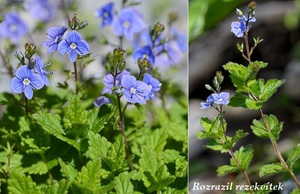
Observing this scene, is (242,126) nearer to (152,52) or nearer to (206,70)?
(206,70)

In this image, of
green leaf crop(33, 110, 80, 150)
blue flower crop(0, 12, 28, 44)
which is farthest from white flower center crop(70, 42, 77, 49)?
blue flower crop(0, 12, 28, 44)

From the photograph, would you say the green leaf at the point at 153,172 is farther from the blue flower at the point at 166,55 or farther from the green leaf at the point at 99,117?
the blue flower at the point at 166,55

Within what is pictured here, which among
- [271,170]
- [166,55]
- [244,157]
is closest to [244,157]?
[244,157]

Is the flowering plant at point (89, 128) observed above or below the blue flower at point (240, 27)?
below

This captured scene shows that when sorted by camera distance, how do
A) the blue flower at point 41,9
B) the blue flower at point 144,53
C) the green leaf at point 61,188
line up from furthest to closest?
the blue flower at point 41,9 < the blue flower at point 144,53 < the green leaf at point 61,188

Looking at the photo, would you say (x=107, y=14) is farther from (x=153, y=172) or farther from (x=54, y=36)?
(x=153, y=172)

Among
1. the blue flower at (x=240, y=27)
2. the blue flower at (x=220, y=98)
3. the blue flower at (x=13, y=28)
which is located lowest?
the blue flower at (x=220, y=98)

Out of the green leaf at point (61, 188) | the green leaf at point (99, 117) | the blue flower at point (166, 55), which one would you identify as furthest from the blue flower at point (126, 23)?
the green leaf at point (61, 188)
